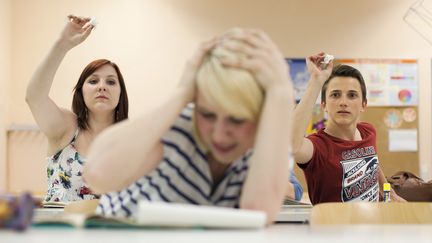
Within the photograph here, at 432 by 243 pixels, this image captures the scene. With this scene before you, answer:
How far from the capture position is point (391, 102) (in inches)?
190

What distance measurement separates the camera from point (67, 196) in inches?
100

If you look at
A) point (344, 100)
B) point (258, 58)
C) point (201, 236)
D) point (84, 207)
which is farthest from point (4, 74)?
point (201, 236)

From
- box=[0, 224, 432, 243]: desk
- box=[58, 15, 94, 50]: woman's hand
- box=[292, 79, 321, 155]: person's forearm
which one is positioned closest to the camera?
box=[0, 224, 432, 243]: desk

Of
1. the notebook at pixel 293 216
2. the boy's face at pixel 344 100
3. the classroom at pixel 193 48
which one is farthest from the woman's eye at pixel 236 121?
the classroom at pixel 193 48

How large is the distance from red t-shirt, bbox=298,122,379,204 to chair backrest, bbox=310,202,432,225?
67cm

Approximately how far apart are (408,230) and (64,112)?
1888 mm

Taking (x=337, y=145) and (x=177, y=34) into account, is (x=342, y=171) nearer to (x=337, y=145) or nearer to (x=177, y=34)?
(x=337, y=145)

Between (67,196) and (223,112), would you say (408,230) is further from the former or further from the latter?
(67,196)

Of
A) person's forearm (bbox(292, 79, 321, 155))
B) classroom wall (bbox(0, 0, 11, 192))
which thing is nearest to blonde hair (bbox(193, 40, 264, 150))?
person's forearm (bbox(292, 79, 321, 155))

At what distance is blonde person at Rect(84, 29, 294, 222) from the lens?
1089 mm

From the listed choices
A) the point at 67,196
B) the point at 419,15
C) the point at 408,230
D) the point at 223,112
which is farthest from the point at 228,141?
the point at 419,15

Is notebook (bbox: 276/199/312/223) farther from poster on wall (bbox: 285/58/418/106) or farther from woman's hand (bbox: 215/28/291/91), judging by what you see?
poster on wall (bbox: 285/58/418/106)

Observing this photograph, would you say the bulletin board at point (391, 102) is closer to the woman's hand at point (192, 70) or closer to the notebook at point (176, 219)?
the woman's hand at point (192, 70)

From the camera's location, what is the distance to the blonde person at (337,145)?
2338mm
